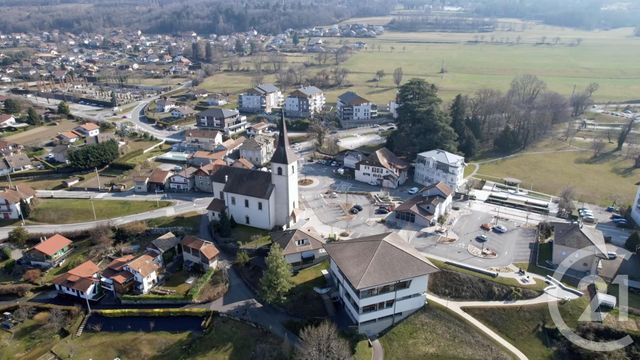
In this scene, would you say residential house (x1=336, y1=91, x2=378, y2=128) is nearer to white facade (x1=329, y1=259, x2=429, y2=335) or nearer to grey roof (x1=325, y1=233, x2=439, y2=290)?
grey roof (x1=325, y1=233, x2=439, y2=290)

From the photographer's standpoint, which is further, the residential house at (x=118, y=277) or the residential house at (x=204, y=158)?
the residential house at (x=204, y=158)

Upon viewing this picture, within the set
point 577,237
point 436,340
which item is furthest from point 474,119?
point 436,340

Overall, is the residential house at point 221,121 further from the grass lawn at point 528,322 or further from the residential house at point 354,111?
the grass lawn at point 528,322

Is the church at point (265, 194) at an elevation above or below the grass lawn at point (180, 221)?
above

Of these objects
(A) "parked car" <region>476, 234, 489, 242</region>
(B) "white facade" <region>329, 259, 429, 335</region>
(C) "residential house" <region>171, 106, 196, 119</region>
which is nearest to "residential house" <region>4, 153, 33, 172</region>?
(C) "residential house" <region>171, 106, 196, 119</region>

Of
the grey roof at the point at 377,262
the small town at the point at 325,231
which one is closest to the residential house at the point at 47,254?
the small town at the point at 325,231
